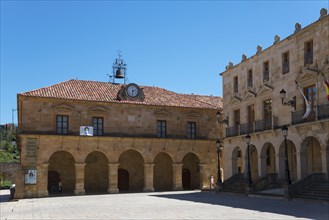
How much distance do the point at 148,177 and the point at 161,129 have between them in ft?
13.7

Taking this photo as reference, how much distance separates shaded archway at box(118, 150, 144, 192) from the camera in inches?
1391

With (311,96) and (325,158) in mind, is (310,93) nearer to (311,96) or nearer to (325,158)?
(311,96)

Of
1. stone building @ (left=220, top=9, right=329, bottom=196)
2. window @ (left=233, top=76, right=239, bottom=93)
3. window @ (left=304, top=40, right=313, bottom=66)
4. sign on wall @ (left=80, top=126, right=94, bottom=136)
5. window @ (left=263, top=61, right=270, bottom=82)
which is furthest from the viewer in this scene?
sign on wall @ (left=80, top=126, right=94, bottom=136)

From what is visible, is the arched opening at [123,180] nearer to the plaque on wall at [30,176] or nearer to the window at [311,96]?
the plaque on wall at [30,176]

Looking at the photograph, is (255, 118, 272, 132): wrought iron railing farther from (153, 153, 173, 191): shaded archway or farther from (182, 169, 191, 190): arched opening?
(182, 169, 191, 190): arched opening

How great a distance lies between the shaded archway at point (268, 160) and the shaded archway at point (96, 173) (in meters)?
13.2

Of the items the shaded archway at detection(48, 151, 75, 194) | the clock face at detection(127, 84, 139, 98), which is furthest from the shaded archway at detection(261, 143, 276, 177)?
the shaded archway at detection(48, 151, 75, 194)

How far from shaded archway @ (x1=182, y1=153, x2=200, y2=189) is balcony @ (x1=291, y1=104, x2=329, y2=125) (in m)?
15.4

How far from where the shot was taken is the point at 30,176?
2988 cm

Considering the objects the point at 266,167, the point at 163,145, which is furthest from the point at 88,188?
the point at 266,167

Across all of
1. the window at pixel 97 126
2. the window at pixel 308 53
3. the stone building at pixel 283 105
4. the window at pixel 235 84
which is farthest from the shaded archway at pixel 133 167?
the window at pixel 308 53

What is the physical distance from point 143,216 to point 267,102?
14702mm

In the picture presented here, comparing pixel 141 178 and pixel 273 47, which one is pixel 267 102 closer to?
pixel 273 47

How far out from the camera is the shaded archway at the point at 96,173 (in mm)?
34125
